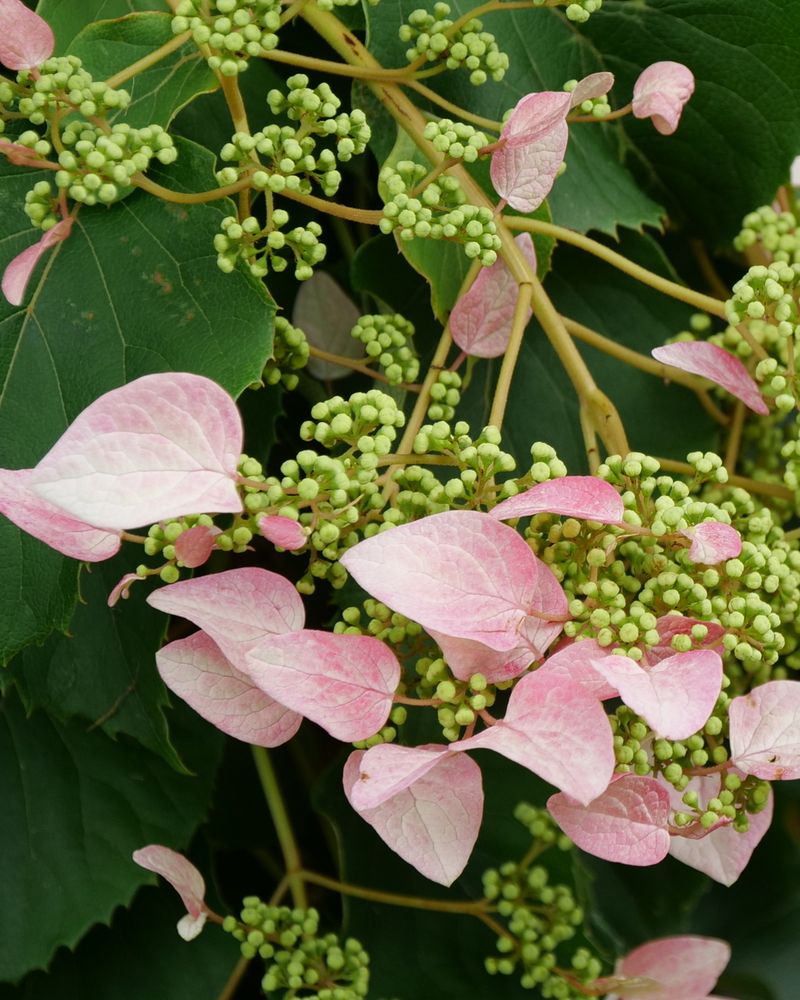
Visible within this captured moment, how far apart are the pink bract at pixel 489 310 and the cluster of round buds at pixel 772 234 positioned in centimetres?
18

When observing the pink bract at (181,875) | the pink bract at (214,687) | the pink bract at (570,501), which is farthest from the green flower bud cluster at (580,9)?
the pink bract at (181,875)

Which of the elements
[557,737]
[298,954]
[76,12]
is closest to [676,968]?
[298,954]

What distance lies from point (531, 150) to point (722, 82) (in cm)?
28

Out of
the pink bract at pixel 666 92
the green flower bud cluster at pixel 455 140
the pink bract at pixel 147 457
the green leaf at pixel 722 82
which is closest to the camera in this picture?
the pink bract at pixel 147 457

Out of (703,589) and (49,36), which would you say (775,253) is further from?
(49,36)

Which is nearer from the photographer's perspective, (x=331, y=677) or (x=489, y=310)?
(x=331, y=677)

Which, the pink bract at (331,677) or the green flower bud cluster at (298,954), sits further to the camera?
the green flower bud cluster at (298,954)

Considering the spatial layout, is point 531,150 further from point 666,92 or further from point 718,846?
point 718,846

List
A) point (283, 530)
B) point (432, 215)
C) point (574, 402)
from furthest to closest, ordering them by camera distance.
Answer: point (574, 402), point (432, 215), point (283, 530)

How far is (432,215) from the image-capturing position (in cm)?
54

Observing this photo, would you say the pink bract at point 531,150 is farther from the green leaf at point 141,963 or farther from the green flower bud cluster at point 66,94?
the green leaf at point 141,963

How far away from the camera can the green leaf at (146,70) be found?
1.82 ft

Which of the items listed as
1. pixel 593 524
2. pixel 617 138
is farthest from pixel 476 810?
pixel 617 138

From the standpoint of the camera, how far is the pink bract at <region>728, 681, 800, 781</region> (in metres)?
0.49
